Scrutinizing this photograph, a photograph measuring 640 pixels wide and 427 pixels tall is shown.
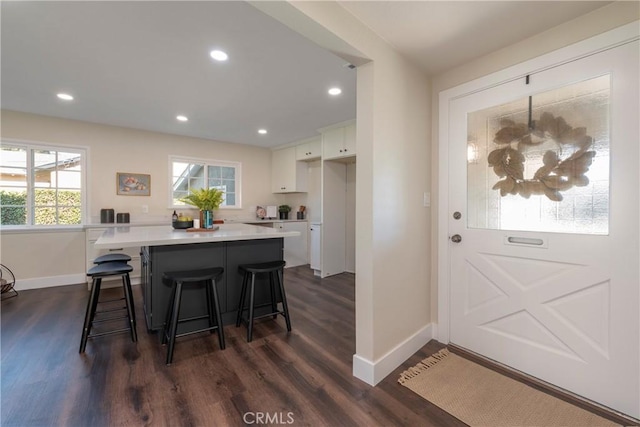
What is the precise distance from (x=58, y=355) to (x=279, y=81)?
297 centimetres

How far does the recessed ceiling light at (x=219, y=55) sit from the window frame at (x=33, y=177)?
127 inches

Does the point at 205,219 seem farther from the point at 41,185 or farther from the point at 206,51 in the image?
the point at 41,185

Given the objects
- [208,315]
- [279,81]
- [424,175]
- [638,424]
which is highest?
[279,81]

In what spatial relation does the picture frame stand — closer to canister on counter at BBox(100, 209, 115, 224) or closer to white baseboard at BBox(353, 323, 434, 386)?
canister on counter at BBox(100, 209, 115, 224)

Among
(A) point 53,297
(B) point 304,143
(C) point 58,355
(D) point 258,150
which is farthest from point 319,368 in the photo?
(D) point 258,150

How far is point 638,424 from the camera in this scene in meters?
1.44

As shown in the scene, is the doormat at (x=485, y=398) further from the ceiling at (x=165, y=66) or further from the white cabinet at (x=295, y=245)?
the white cabinet at (x=295, y=245)

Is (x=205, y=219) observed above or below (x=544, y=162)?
below

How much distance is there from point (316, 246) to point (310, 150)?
1.74 metres

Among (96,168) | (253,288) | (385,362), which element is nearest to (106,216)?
(96,168)

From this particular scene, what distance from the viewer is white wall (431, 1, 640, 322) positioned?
153 centimetres

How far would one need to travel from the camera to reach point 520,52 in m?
1.89

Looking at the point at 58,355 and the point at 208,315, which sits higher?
the point at 208,315

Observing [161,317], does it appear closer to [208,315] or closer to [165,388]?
[208,315]
